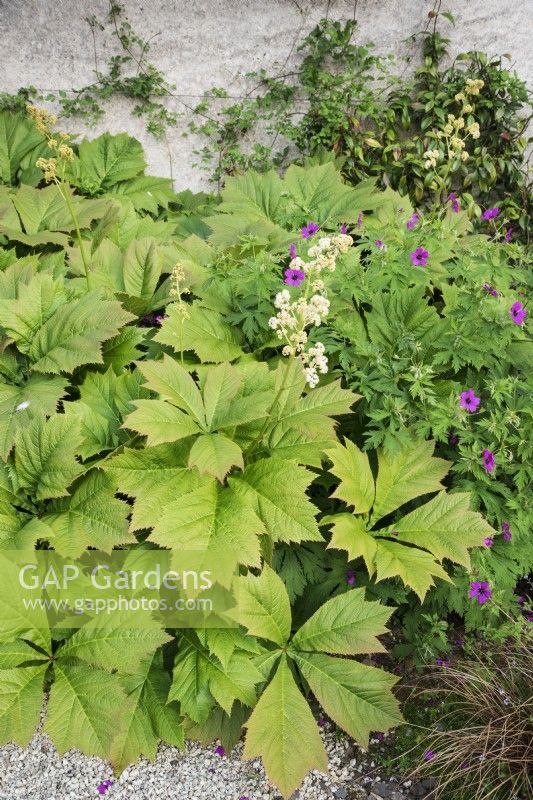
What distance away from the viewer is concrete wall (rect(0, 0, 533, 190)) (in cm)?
409

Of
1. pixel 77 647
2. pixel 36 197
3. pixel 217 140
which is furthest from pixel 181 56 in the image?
pixel 77 647

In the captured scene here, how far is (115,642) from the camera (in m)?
2.02

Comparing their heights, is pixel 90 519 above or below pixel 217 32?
below

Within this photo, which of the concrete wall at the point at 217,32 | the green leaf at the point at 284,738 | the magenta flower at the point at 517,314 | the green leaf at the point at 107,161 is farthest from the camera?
the concrete wall at the point at 217,32

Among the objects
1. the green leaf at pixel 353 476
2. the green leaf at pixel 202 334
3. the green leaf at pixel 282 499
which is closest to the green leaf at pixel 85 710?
the green leaf at pixel 282 499

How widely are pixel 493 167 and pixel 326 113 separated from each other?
112 centimetres

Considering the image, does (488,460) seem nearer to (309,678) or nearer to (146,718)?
(309,678)

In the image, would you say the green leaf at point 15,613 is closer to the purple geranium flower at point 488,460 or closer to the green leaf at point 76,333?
the green leaf at point 76,333

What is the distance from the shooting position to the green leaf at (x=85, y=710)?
1865mm

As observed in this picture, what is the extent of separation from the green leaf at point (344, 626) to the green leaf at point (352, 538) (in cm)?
11

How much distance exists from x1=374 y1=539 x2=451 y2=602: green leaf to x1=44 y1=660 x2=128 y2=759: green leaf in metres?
0.87

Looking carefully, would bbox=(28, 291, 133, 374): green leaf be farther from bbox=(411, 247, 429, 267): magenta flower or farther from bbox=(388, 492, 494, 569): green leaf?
bbox=(388, 492, 494, 569): green leaf

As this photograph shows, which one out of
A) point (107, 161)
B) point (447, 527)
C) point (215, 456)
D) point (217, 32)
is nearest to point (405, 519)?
point (447, 527)

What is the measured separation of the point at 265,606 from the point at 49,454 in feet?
2.80
